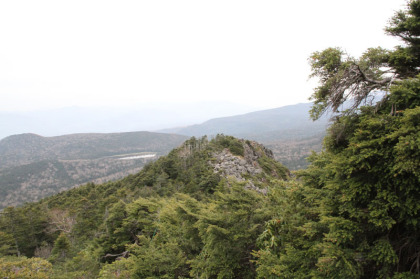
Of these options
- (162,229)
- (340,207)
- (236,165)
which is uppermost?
(340,207)

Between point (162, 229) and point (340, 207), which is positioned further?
point (162, 229)

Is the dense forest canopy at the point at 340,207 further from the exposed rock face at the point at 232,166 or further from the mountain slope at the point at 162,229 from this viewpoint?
the exposed rock face at the point at 232,166

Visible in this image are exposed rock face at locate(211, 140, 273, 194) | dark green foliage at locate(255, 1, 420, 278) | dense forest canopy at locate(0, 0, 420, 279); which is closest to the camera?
dark green foliage at locate(255, 1, 420, 278)

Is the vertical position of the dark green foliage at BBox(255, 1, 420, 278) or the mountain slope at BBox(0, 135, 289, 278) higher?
the dark green foliage at BBox(255, 1, 420, 278)

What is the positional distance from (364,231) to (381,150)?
74.4 inches

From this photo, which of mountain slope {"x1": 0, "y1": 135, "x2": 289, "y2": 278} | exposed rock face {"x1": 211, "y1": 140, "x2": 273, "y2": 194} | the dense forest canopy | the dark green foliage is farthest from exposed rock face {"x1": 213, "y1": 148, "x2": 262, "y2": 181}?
the dark green foliage

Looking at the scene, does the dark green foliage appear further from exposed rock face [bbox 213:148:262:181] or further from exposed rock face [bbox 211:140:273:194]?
exposed rock face [bbox 213:148:262:181]

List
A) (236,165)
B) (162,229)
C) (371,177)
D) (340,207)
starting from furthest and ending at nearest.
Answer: (236,165) → (162,229) → (340,207) → (371,177)

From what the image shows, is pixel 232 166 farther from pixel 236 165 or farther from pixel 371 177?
pixel 371 177

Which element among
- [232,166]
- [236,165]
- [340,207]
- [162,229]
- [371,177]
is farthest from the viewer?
[236,165]

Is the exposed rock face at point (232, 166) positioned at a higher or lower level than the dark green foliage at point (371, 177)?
lower

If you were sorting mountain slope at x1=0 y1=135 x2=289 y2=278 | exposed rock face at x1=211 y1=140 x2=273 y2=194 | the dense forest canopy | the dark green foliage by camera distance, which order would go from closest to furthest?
1. the dark green foliage
2. the dense forest canopy
3. mountain slope at x1=0 y1=135 x2=289 y2=278
4. exposed rock face at x1=211 y1=140 x2=273 y2=194

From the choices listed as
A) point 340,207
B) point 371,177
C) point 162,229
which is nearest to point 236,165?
point 162,229

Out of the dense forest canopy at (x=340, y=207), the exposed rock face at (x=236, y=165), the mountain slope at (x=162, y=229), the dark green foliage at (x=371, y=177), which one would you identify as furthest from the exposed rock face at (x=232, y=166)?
the dark green foliage at (x=371, y=177)
